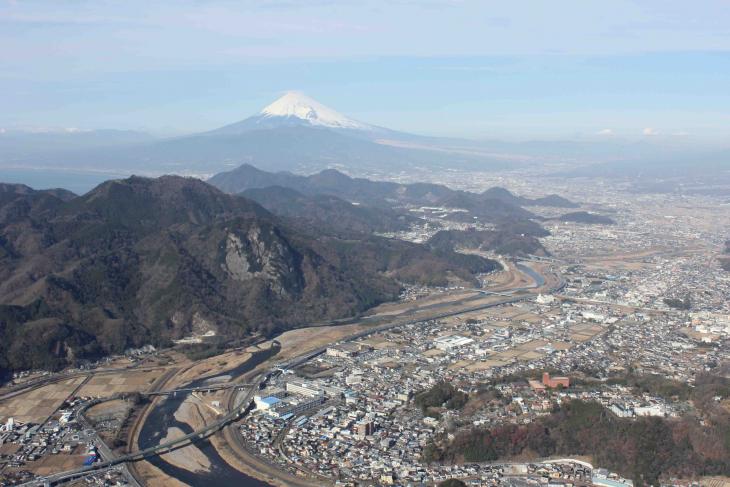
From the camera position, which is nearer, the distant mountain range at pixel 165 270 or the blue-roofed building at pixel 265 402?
the blue-roofed building at pixel 265 402

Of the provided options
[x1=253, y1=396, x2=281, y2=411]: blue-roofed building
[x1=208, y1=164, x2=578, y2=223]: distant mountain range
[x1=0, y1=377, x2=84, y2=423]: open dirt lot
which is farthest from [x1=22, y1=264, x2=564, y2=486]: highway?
[x1=208, y1=164, x2=578, y2=223]: distant mountain range

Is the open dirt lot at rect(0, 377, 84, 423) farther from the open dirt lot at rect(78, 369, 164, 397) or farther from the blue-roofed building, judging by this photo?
the blue-roofed building

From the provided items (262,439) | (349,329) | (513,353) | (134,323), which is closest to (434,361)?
(513,353)

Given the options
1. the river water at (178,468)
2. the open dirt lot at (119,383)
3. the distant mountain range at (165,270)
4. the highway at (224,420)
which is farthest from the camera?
the distant mountain range at (165,270)

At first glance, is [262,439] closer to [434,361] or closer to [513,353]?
[434,361]

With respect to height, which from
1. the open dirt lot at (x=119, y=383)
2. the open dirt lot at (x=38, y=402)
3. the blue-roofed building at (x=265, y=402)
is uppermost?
the blue-roofed building at (x=265, y=402)

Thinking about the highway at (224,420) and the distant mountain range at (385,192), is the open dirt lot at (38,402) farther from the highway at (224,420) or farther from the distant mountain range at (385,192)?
the distant mountain range at (385,192)

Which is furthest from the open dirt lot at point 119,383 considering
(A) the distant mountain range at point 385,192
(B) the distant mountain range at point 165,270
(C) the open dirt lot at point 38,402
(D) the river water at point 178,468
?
(A) the distant mountain range at point 385,192
